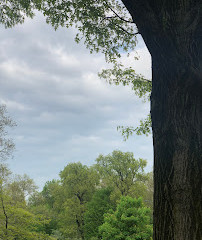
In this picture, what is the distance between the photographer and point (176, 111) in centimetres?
400

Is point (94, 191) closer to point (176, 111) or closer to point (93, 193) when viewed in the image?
point (93, 193)

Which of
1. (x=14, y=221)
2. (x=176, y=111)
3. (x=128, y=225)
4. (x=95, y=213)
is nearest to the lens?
(x=176, y=111)

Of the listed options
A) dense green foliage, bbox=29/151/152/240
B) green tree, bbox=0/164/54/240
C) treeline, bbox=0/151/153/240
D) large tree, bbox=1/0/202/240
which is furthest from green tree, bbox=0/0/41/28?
dense green foliage, bbox=29/151/152/240

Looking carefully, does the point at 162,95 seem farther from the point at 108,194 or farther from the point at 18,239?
the point at 108,194

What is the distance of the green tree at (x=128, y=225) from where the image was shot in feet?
62.7

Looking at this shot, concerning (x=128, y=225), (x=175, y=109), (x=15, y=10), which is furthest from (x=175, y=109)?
(x=128, y=225)

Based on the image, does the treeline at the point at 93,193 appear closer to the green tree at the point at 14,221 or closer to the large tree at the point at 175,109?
the green tree at the point at 14,221

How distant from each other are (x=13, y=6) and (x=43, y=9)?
111 centimetres

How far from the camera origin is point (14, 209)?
19.2 metres

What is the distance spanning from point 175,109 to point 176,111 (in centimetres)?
→ 4

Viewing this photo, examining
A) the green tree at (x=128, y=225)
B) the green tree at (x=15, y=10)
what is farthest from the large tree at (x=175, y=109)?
the green tree at (x=128, y=225)

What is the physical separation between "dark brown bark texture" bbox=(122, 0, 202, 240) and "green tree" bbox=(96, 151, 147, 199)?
97.8 feet

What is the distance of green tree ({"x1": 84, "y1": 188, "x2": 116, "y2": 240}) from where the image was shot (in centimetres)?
3241

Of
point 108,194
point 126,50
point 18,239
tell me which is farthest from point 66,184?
point 126,50
